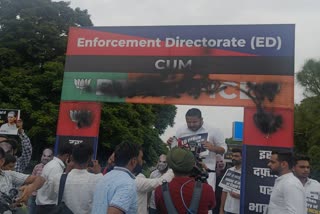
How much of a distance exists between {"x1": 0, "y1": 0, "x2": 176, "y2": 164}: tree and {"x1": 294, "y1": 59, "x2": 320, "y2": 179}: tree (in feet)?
49.6

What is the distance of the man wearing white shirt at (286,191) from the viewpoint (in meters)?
4.07

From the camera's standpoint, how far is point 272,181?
6223mm

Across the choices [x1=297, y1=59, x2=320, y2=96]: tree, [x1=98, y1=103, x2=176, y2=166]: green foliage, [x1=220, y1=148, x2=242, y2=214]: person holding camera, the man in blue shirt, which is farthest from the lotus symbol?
[x1=297, y1=59, x2=320, y2=96]: tree

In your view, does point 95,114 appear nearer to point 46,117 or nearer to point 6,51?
point 46,117

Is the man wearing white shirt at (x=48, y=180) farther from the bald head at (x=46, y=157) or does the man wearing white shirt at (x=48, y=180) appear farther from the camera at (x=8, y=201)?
the bald head at (x=46, y=157)

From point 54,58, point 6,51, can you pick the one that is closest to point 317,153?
point 54,58

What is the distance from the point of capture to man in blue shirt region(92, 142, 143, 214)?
10.3 feet

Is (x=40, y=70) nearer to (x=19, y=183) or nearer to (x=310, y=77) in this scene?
(x=19, y=183)

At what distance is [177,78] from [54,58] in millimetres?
17772

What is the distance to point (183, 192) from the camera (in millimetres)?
3271

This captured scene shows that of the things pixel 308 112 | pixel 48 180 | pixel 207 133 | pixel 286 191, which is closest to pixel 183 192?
pixel 286 191

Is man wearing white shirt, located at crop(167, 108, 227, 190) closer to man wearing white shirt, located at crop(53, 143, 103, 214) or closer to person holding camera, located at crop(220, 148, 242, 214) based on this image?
person holding camera, located at crop(220, 148, 242, 214)

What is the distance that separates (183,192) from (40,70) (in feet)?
68.0

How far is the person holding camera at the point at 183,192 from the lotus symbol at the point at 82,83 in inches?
161
